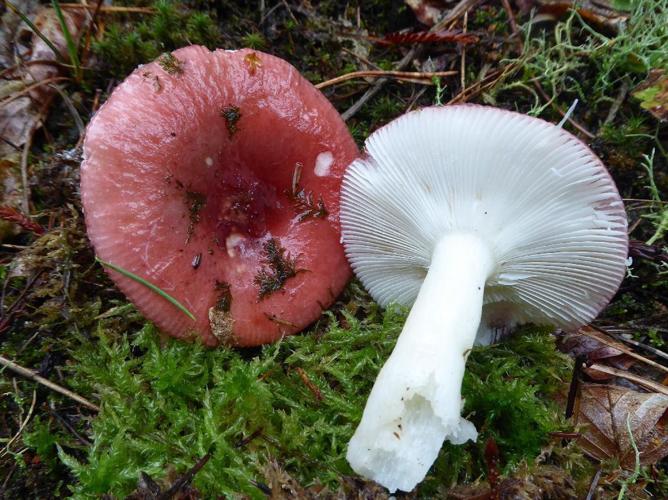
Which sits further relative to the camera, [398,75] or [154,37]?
[398,75]

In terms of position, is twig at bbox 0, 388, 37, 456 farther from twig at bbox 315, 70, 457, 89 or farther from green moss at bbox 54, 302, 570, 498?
twig at bbox 315, 70, 457, 89

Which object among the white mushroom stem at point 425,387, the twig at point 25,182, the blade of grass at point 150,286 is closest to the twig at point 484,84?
the white mushroom stem at point 425,387

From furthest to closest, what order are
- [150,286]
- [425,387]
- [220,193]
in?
[220,193]
[150,286]
[425,387]

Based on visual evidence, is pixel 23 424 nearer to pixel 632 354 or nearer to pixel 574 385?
pixel 574 385

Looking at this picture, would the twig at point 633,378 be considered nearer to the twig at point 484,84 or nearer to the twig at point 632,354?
the twig at point 632,354

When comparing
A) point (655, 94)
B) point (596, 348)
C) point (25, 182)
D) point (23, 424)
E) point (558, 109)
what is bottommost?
point (23, 424)

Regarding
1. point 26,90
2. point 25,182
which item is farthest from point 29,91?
point 25,182
